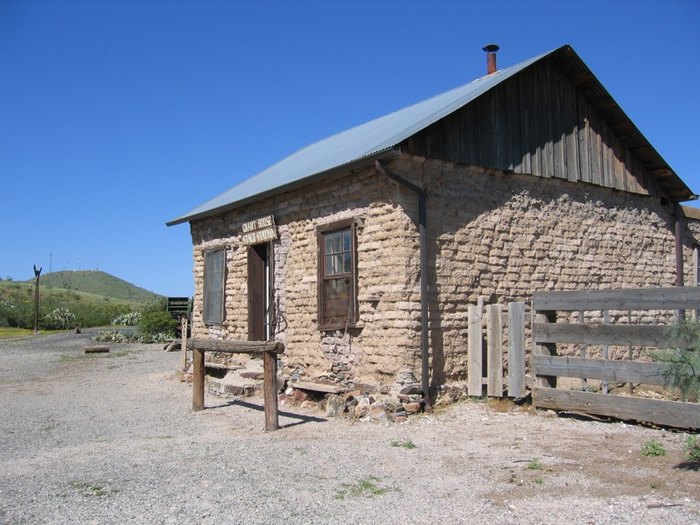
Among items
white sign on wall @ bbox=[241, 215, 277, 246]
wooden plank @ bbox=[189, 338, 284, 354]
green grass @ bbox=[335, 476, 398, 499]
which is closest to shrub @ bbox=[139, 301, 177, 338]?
white sign on wall @ bbox=[241, 215, 277, 246]

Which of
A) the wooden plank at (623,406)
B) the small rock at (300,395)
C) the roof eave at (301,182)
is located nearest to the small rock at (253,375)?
the small rock at (300,395)

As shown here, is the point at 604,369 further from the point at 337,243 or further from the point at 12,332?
the point at 12,332

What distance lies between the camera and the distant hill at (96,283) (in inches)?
3408

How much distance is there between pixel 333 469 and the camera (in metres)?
6.77

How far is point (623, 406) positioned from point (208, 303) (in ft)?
31.3

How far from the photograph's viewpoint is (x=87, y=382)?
1527 cm

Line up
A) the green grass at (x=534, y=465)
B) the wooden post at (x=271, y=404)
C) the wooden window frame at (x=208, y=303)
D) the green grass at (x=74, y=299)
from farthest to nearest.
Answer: the green grass at (x=74, y=299)
the wooden window frame at (x=208, y=303)
the wooden post at (x=271, y=404)
the green grass at (x=534, y=465)

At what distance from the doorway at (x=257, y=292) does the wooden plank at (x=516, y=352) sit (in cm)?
547

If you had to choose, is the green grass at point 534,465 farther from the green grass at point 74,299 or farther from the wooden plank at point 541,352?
the green grass at point 74,299

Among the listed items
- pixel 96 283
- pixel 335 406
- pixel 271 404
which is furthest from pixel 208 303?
pixel 96 283

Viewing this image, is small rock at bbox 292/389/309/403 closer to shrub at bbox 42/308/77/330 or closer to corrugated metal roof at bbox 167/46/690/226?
corrugated metal roof at bbox 167/46/690/226

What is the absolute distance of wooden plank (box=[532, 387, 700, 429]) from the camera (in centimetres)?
736

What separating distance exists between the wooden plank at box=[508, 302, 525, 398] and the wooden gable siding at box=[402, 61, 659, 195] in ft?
8.51

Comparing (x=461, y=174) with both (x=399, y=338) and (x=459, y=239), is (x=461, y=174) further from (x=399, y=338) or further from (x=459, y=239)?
(x=399, y=338)
